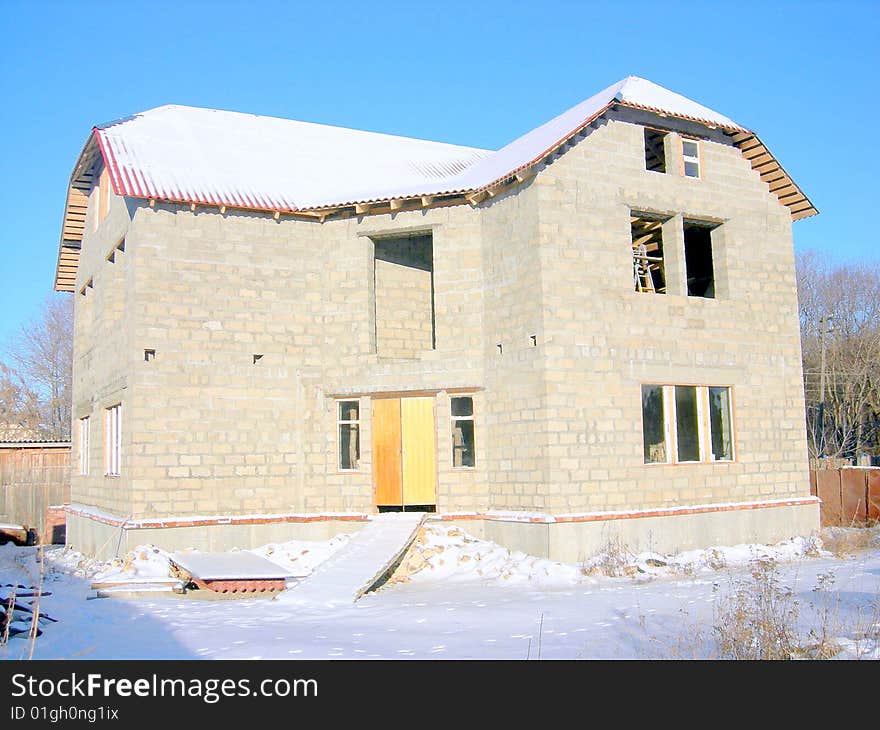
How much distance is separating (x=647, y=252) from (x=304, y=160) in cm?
871

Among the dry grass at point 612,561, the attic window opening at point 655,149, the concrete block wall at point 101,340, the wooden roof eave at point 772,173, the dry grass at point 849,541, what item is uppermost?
the attic window opening at point 655,149

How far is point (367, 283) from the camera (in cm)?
1862

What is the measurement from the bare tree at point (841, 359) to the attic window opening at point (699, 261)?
2534 centimetres

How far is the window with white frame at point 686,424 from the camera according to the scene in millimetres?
17312

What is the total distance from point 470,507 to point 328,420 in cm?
354

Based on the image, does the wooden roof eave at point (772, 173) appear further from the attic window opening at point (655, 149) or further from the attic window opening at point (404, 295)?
the attic window opening at point (404, 295)

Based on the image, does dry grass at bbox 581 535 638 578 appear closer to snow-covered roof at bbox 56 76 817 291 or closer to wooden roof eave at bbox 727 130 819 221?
snow-covered roof at bbox 56 76 817 291

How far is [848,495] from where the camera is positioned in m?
22.5

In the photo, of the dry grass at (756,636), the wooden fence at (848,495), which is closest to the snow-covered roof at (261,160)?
the dry grass at (756,636)

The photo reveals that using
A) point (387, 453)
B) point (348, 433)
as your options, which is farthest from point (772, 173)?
point (348, 433)

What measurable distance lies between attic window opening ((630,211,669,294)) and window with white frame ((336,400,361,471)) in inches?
261

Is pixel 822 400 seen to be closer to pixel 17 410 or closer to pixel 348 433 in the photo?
pixel 348 433

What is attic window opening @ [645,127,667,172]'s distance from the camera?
18.9m

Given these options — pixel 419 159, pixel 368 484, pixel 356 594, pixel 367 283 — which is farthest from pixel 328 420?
pixel 419 159
